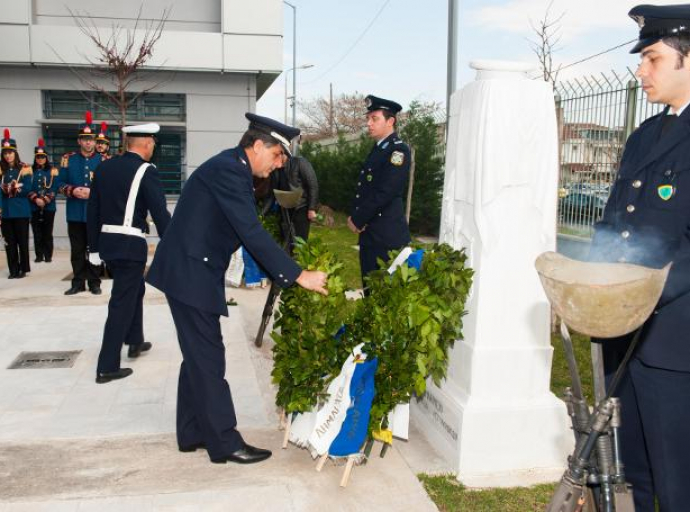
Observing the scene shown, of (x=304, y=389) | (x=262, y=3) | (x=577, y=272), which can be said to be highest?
(x=262, y=3)

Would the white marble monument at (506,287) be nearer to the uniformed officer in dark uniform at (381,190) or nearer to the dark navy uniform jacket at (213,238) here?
the dark navy uniform jacket at (213,238)

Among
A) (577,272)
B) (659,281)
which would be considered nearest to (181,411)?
(577,272)

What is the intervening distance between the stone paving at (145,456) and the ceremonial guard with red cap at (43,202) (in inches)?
197

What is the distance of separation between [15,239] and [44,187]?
1158 millimetres

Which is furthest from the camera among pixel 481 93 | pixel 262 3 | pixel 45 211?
pixel 262 3

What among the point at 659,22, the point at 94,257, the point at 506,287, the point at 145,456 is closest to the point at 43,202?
the point at 94,257

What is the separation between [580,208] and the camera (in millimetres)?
9203

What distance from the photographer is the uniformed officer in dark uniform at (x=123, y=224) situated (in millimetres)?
5359

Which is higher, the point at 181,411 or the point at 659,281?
the point at 659,281

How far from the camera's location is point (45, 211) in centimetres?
1167

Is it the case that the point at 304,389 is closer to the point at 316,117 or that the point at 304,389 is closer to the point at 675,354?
the point at 675,354

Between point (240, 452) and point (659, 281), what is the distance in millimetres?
2697

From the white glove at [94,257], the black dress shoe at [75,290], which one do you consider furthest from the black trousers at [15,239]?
the white glove at [94,257]

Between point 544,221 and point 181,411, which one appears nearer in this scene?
point 544,221
